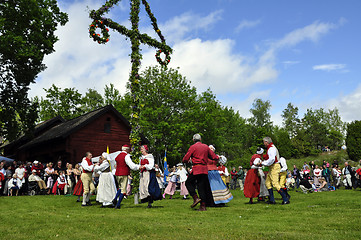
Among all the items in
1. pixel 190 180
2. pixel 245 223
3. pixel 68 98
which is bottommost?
pixel 245 223

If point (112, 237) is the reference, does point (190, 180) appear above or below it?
above

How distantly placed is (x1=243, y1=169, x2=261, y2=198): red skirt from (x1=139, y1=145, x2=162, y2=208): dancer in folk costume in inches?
135

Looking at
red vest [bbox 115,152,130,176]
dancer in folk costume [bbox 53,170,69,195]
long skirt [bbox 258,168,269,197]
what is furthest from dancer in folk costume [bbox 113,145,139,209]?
dancer in folk costume [bbox 53,170,69,195]

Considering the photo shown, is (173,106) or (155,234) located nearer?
(155,234)

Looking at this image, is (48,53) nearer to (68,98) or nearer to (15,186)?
(15,186)

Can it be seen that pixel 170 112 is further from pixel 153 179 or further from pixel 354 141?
pixel 153 179

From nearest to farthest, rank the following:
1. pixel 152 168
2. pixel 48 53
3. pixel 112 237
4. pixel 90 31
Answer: pixel 112 237
pixel 152 168
pixel 90 31
pixel 48 53

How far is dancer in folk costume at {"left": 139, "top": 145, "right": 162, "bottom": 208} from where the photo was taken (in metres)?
9.79

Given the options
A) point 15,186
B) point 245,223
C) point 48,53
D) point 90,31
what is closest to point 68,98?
point 48,53

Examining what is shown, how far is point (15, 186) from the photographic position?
1816 centimetres

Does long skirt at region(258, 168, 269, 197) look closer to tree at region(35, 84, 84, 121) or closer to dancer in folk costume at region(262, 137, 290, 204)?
dancer in folk costume at region(262, 137, 290, 204)

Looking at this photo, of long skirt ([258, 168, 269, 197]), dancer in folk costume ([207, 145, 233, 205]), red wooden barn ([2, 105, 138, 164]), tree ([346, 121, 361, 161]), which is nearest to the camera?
dancer in folk costume ([207, 145, 233, 205])

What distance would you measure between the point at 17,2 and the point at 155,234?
20898 mm

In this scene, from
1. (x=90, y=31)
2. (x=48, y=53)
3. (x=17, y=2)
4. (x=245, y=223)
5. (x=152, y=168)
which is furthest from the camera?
(x=48, y=53)
